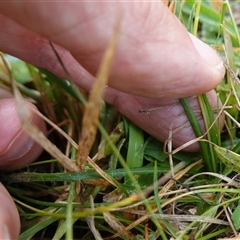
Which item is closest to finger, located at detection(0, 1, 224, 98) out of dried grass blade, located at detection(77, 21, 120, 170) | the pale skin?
the pale skin

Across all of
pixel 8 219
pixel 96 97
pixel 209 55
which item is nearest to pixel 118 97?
pixel 209 55

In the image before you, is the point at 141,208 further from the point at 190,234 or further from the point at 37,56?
the point at 37,56

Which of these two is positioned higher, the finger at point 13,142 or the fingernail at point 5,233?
the finger at point 13,142

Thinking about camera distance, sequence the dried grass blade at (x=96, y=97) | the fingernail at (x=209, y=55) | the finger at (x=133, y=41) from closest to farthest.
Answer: the dried grass blade at (x=96, y=97) → the finger at (x=133, y=41) → the fingernail at (x=209, y=55)

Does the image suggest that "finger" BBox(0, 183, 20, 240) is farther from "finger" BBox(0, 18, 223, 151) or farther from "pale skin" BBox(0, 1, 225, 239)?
"finger" BBox(0, 18, 223, 151)

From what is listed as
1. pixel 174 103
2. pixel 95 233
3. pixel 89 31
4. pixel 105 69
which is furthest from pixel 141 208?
pixel 105 69

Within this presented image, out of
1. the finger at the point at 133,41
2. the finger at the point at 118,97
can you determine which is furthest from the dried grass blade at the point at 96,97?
the finger at the point at 118,97

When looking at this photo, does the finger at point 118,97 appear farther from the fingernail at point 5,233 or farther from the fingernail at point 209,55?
the fingernail at point 5,233
